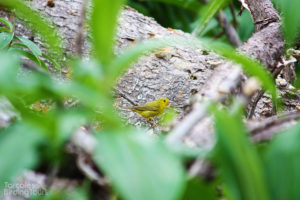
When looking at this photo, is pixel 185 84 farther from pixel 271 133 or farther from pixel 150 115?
pixel 271 133

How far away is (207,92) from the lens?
37.5 inches

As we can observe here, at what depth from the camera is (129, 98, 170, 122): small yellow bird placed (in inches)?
94.7

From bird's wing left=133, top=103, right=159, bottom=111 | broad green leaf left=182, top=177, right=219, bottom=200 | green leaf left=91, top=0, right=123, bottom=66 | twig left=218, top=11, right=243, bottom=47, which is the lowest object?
twig left=218, top=11, right=243, bottom=47

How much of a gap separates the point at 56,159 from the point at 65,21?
2.36 metres

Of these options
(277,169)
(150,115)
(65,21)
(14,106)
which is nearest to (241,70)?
(277,169)

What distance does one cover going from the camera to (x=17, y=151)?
57 centimetres

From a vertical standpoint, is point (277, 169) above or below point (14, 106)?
above

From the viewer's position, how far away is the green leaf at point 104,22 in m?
0.59

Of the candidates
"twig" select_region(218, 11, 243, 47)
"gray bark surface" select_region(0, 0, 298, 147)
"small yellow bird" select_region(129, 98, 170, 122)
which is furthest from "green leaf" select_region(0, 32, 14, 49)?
"twig" select_region(218, 11, 243, 47)

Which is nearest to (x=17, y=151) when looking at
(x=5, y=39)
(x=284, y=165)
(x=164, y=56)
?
(x=284, y=165)

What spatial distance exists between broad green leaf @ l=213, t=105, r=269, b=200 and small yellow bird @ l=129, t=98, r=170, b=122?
1.75 m

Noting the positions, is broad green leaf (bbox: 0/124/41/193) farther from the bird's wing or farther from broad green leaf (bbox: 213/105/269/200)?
the bird's wing

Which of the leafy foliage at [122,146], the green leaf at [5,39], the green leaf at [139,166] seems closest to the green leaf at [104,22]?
the leafy foliage at [122,146]

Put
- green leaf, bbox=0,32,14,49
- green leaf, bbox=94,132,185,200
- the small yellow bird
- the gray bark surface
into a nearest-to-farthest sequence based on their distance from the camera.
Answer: green leaf, bbox=94,132,185,200 → the gray bark surface → green leaf, bbox=0,32,14,49 → the small yellow bird
